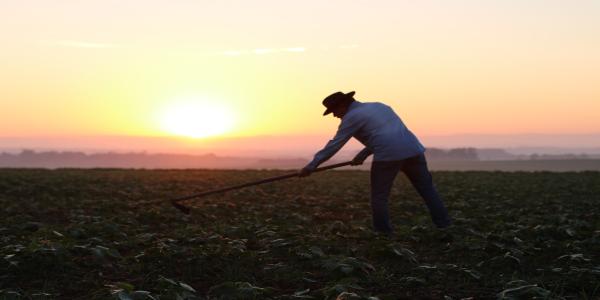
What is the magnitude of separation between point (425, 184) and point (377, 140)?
4.05 feet

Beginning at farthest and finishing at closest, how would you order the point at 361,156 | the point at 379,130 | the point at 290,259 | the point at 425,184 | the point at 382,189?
the point at 361,156, the point at 425,184, the point at 382,189, the point at 379,130, the point at 290,259

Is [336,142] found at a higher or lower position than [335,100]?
lower

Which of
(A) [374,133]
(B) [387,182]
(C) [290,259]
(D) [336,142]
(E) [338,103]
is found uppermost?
(E) [338,103]

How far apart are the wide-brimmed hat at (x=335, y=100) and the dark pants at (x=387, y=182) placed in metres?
1.13

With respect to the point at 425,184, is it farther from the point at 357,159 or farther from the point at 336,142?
the point at 336,142

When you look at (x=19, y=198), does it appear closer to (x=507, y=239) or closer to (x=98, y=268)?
(x=98, y=268)

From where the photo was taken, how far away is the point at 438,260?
768 cm

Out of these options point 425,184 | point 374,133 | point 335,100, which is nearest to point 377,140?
point 374,133

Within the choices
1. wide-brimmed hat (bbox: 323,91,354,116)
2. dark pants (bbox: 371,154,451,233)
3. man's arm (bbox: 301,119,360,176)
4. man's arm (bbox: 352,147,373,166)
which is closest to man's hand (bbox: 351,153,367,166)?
man's arm (bbox: 352,147,373,166)

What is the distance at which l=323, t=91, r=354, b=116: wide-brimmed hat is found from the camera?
9.30 m

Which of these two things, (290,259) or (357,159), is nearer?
(290,259)

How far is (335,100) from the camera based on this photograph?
368 inches

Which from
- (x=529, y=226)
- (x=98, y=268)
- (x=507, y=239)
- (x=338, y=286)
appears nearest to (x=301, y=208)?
(x=529, y=226)

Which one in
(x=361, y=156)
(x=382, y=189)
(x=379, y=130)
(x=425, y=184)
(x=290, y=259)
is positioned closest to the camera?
(x=290, y=259)
